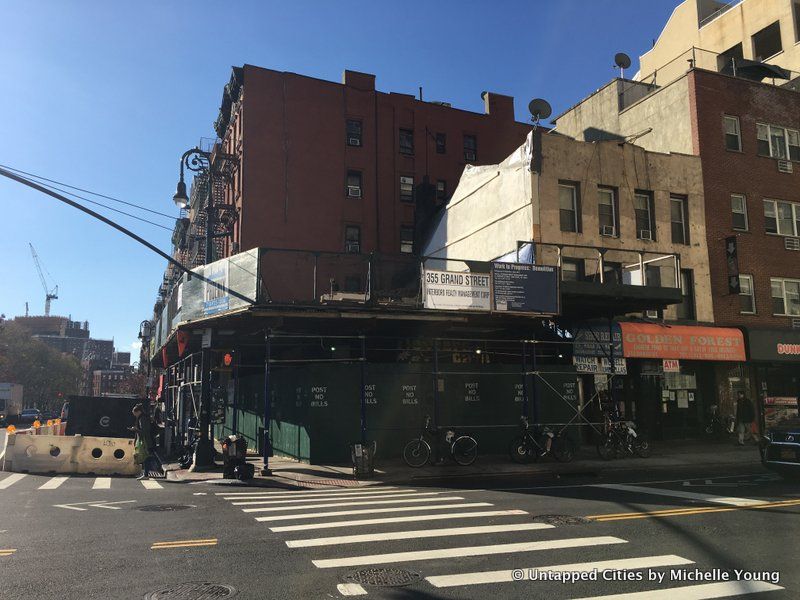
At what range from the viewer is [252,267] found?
15969 mm

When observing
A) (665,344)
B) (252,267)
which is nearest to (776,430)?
(665,344)

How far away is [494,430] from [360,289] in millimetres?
16706

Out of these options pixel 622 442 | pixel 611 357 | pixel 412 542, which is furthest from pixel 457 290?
pixel 412 542

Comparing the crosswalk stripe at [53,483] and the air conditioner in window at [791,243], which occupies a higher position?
the air conditioner in window at [791,243]

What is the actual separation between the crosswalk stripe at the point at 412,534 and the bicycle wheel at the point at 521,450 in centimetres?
891

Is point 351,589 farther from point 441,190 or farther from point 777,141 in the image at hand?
point 441,190

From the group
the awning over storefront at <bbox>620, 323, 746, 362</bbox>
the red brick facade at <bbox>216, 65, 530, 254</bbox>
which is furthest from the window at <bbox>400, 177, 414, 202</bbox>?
the awning over storefront at <bbox>620, 323, 746, 362</bbox>

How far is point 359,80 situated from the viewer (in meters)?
37.9

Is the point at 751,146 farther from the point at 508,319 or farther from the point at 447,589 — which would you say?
the point at 447,589

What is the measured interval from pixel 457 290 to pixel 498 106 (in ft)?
93.8

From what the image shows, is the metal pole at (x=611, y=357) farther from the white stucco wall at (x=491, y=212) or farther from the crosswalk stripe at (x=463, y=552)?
the crosswalk stripe at (x=463, y=552)

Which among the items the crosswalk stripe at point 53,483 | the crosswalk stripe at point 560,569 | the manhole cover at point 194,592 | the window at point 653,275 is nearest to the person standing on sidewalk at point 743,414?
the window at point 653,275

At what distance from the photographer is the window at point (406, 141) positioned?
126 feet

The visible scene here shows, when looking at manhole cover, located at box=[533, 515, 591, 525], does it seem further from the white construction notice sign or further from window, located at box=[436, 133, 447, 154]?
window, located at box=[436, 133, 447, 154]
